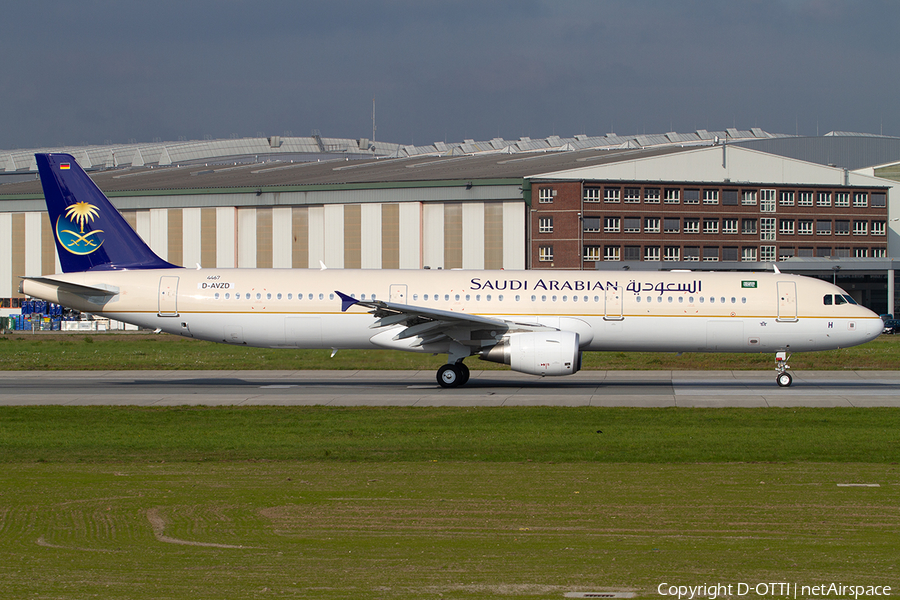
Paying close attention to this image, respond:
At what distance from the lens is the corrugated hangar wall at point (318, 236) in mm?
73250

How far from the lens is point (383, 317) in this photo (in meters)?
28.5

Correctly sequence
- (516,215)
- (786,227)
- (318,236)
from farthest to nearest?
(786,227), (318,236), (516,215)

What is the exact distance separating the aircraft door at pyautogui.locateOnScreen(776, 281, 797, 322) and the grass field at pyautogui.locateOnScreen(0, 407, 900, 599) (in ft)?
27.5

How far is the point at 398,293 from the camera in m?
29.9

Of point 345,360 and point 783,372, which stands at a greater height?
point 783,372

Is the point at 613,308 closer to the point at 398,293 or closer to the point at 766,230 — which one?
the point at 398,293

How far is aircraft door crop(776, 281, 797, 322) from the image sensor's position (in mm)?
29156

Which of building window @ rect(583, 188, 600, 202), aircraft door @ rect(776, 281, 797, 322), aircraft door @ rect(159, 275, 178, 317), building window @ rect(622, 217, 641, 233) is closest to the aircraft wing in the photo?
aircraft door @ rect(159, 275, 178, 317)

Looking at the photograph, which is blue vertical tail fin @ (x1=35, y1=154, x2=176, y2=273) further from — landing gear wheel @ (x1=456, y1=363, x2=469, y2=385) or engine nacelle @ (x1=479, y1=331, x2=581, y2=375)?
engine nacelle @ (x1=479, y1=331, x2=581, y2=375)

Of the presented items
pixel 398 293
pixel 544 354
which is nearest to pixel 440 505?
pixel 544 354

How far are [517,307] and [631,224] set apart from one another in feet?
171

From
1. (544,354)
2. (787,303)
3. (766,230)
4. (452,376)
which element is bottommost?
(452,376)

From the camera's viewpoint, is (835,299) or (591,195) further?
(591,195)

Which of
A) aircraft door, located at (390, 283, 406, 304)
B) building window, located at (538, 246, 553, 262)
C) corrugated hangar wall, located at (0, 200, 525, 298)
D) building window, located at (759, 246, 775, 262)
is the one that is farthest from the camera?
building window, located at (759, 246, 775, 262)
